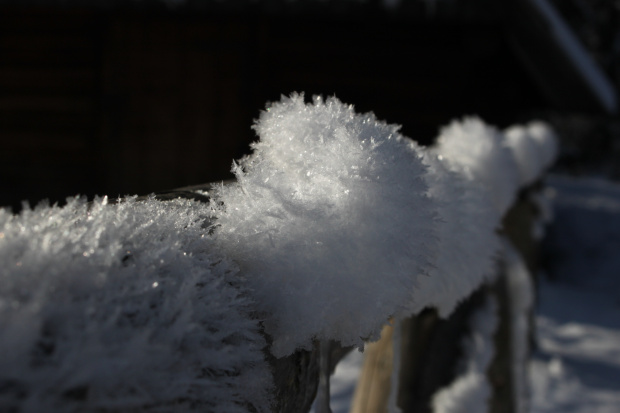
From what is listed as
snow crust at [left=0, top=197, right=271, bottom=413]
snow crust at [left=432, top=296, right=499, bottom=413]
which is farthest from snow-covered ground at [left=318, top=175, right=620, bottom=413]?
snow crust at [left=0, top=197, right=271, bottom=413]

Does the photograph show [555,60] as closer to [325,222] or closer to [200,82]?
[200,82]

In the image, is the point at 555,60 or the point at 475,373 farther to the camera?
the point at 555,60

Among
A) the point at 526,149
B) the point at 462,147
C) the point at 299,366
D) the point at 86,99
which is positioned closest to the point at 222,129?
the point at 86,99

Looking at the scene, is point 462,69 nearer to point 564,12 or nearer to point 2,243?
point 2,243

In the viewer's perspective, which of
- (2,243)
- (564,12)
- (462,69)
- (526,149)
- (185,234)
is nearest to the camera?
(2,243)

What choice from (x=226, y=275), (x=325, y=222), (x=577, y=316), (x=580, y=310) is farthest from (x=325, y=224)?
(x=580, y=310)

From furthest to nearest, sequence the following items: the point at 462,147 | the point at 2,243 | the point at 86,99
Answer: the point at 86,99 < the point at 462,147 < the point at 2,243

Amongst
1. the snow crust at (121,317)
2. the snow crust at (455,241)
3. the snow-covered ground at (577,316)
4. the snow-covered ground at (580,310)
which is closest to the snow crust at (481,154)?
the snow crust at (455,241)
